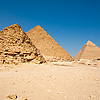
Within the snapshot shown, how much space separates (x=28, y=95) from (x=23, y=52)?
24.9 feet

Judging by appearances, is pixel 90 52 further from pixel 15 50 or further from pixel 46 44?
pixel 15 50

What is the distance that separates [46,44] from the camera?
35625 mm

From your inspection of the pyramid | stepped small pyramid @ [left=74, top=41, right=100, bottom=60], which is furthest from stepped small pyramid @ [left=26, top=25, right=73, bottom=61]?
the pyramid

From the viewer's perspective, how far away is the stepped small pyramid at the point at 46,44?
33.5 m

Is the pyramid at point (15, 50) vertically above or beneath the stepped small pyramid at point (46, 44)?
beneath

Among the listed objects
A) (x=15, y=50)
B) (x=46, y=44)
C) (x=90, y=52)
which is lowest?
(x=15, y=50)

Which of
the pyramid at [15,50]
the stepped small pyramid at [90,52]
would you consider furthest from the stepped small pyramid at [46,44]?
the pyramid at [15,50]

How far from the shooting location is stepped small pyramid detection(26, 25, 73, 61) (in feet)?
110

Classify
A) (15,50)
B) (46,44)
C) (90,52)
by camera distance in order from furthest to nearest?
(90,52)
(46,44)
(15,50)

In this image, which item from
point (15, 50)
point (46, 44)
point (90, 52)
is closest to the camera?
point (15, 50)

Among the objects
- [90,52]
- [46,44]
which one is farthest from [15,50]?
[90,52]

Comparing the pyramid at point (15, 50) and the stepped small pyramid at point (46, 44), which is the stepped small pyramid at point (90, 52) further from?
the pyramid at point (15, 50)

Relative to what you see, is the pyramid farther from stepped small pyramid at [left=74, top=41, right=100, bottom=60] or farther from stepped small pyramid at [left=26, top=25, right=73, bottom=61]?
stepped small pyramid at [left=74, top=41, right=100, bottom=60]

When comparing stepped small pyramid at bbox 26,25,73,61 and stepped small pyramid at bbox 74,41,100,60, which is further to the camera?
stepped small pyramid at bbox 74,41,100,60
